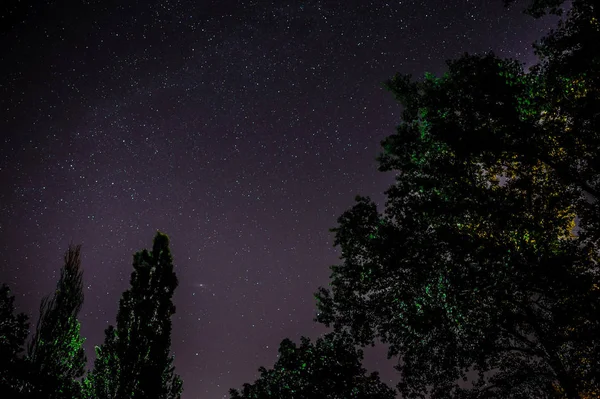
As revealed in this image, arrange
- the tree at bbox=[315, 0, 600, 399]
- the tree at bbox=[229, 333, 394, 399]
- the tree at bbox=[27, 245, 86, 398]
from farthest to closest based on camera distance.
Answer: the tree at bbox=[27, 245, 86, 398]
the tree at bbox=[229, 333, 394, 399]
the tree at bbox=[315, 0, 600, 399]

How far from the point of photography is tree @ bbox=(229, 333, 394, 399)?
33.0ft

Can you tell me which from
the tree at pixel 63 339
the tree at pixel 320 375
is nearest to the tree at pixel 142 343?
the tree at pixel 63 339

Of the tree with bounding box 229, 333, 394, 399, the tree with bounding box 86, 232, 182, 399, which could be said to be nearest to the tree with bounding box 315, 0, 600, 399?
the tree with bounding box 229, 333, 394, 399

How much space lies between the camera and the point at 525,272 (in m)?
7.12

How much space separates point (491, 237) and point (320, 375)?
7.48 meters

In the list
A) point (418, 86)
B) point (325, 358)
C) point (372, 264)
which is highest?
point (418, 86)

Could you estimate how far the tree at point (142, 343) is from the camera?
1553 centimetres

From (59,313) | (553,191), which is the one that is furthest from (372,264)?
(59,313)

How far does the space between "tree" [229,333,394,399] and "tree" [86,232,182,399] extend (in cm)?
803

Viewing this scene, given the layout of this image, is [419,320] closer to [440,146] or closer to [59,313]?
[440,146]

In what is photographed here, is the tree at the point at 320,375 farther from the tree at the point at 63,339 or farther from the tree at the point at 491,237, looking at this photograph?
the tree at the point at 63,339

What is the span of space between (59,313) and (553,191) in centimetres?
2351

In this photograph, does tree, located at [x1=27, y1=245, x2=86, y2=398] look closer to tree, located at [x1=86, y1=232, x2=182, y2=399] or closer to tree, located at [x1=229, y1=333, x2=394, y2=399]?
tree, located at [x1=86, y1=232, x2=182, y2=399]

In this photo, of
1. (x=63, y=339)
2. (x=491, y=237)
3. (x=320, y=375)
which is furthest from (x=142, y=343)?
(x=491, y=237)
